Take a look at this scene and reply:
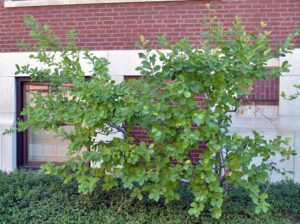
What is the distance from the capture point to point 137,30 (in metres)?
6.87

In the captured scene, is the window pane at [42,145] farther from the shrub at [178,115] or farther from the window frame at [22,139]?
the shrub at [178,115]

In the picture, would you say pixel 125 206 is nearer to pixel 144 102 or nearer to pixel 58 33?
pixel 144 102

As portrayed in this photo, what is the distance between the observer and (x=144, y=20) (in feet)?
22.4

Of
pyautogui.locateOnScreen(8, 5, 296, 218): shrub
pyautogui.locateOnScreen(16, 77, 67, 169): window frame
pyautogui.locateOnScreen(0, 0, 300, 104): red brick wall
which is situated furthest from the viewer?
pyautogui.locateOnScreen(16, 77, 67, 169): window frame

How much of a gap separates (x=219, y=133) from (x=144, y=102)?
2.75 ft

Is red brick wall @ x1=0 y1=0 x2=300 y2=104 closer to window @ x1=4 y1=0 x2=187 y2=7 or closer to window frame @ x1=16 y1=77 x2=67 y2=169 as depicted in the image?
window @ x1=4 y1=0 x2=187 y2=7

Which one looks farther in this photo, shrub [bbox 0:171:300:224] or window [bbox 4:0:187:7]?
window [bbox 4:0:187:7]

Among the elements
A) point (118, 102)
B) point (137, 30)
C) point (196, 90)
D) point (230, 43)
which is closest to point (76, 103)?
point (118, 102)

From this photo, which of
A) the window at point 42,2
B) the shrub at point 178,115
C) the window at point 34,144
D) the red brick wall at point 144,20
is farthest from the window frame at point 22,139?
the shrub at point 178,115

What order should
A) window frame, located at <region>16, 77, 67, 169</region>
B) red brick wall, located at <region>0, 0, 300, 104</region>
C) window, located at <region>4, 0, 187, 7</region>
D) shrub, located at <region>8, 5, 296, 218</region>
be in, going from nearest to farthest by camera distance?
shrub, located at <region>8, 5, 296, 218</region> < red brick wall, located at <region>0, 0, 300, 104</region> < window, located at <region>4, 0, 187, 7</region> < window frame, located at <region>16, 77, 67, 169</region>

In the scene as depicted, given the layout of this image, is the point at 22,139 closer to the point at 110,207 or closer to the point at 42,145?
the point at 42,145

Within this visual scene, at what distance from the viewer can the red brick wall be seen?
6473 mm

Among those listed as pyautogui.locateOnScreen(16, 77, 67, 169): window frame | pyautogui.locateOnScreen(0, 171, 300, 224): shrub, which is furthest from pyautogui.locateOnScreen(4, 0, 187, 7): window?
pyautogui.locateOnScreen(0, 171, 300, 224): shrub

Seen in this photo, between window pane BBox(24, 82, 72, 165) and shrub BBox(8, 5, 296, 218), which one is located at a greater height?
shrub BBox(8, 5, 296, 218)
